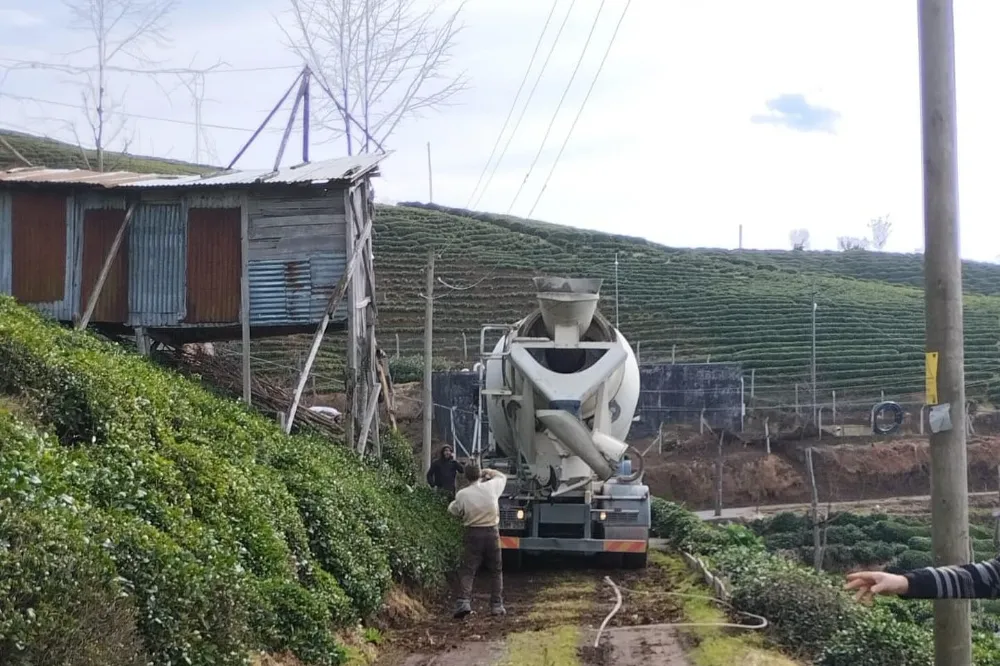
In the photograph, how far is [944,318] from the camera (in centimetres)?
693

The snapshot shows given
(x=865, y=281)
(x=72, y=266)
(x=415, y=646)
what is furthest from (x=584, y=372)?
(x=865, y=281)

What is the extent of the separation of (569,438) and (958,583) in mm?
8472

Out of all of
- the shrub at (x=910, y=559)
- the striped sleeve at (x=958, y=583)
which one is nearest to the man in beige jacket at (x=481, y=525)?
the striped sleeve at (x=958, y=583)

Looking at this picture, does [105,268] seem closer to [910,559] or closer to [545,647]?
[545,647]

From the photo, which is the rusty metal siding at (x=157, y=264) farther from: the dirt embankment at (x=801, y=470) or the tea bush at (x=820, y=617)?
the dirt embankment at (x=801, y=470)

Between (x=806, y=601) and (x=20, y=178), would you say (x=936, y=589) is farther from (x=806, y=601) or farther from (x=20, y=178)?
(x=20, y=178)

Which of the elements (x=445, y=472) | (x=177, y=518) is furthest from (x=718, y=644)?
(x=445, y=472)

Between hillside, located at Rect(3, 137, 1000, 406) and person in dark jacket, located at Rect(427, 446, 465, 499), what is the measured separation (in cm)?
1915

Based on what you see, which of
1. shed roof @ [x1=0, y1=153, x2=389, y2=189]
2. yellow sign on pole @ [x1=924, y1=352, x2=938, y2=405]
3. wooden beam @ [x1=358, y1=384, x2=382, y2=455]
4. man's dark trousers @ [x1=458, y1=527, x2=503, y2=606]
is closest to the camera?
yellow sign on pole @ [x1=924, y1=352, x2=938, y2=405]

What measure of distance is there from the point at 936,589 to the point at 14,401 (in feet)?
22.7

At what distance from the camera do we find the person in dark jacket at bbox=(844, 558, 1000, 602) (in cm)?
439

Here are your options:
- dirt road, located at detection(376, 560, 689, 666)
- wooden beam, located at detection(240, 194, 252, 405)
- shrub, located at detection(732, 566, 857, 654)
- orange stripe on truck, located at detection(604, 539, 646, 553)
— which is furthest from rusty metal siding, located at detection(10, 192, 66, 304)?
shrub, located at detection(732, 566, 857, 654)

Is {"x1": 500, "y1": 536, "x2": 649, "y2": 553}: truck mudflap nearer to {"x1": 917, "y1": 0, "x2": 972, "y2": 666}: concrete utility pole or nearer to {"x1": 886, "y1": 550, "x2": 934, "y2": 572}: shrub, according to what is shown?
{"x1": 917, "y1": 0, "x2": 972, "y2": 666}: concrete utility pole

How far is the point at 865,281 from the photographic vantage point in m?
69.4
